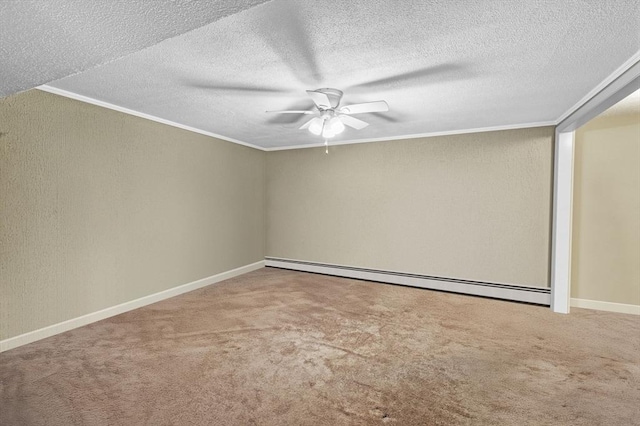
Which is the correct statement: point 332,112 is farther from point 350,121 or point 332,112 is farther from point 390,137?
point 390,137

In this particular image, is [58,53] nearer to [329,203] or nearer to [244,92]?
[244,92]

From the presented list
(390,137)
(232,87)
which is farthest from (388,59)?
(390,137)

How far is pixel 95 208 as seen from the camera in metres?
3.38

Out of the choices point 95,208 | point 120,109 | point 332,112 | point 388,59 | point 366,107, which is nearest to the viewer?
point 388,59

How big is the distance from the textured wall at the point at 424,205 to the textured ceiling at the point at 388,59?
79 centimetres

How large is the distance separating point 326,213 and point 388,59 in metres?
3.46

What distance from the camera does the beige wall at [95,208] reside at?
9.14 feet

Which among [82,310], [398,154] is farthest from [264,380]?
[398,154]

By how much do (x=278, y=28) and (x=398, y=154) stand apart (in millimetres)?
3448

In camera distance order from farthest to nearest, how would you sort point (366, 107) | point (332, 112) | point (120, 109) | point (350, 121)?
point (120, 109) → point (350, 121) → point (332, 112) → point (366, 107)

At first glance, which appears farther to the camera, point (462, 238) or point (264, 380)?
point (462, 238)

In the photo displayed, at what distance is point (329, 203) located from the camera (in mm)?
5508

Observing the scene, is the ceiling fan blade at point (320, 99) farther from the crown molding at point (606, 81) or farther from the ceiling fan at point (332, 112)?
the crown molding at point (606, 81)

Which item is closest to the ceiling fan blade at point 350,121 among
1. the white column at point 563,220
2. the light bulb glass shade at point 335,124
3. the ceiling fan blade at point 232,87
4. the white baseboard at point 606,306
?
the light bulb glass shade at point 335,124
